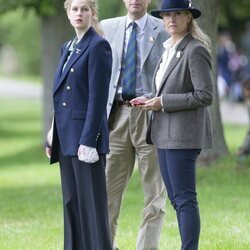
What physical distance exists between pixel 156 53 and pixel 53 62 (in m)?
13.8

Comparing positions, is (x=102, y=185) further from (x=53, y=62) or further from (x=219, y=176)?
(x=53, y=62)

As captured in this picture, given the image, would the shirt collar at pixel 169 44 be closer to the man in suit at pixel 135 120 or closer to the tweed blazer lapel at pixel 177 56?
the tweed blazer lapel at pixel 177 56

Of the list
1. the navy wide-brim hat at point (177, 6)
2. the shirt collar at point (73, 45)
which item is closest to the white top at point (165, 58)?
the navy wide-brim hat at point (177, 6)

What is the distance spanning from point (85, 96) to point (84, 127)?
0.78 ft

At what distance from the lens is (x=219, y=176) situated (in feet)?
43.6

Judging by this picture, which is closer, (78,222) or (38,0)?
(78,222)

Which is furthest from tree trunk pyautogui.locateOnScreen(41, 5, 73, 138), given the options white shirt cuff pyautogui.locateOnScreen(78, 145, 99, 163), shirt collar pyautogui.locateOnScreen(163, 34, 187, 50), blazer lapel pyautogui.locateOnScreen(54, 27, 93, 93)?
white shirt cuff pyautogui.locateOnScreen(78, 145, 99, 163)

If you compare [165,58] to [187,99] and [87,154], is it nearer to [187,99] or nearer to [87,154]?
[187,99]

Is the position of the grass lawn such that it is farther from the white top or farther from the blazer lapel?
the blazer lapel

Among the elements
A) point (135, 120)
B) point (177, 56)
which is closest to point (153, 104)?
point (177, 56)

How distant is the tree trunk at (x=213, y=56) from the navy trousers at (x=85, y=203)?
21.1 feet

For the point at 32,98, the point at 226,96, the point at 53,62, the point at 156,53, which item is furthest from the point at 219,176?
the point at 32,98

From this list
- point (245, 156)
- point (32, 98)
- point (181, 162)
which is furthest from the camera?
point (32, 98)

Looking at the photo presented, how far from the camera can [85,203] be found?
287 inches
